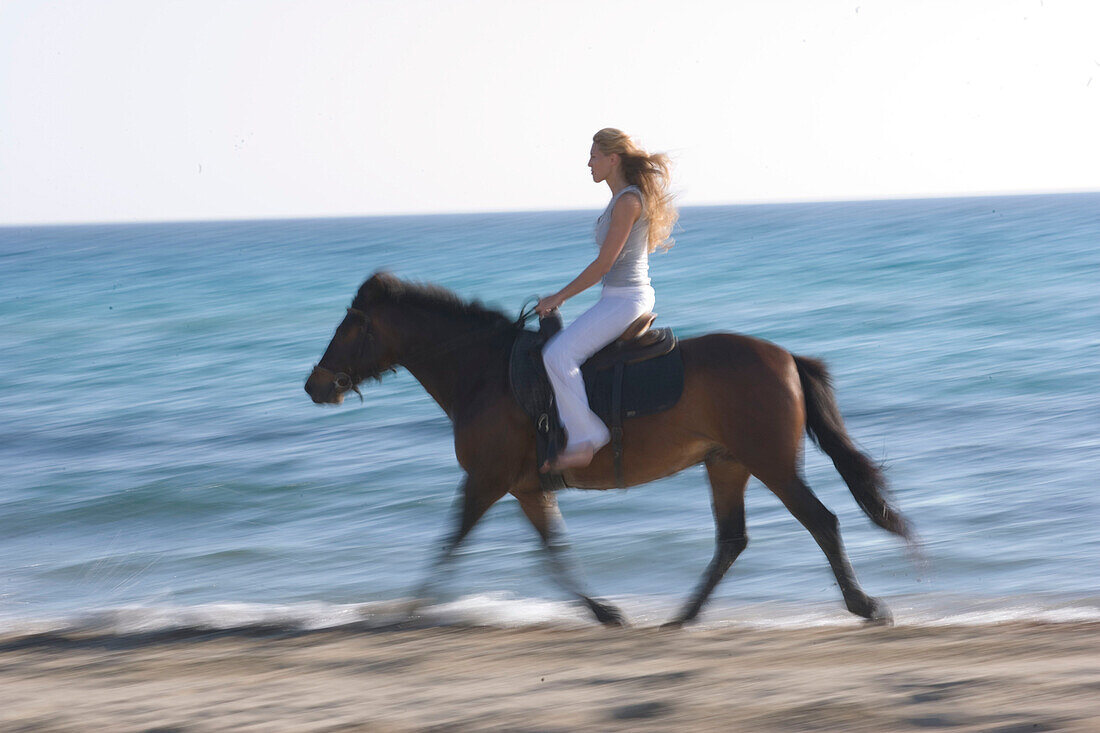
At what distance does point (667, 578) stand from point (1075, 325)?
17.7 meters

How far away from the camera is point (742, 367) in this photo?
5.25 m

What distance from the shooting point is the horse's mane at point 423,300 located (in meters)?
5.81

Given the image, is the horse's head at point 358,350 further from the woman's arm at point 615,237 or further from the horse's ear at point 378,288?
the woman's arm at point 615,237

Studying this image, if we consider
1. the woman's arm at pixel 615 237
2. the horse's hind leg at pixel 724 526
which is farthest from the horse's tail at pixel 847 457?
the woman's arm at pixel 615 237

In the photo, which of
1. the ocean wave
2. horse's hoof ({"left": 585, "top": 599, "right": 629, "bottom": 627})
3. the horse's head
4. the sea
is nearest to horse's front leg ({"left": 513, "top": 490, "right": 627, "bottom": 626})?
horse's hoof ({"left": 585, "top": 599, "right": 629, "bottom": 627})

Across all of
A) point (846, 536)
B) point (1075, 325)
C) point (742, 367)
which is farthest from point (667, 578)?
point (1075, 325)

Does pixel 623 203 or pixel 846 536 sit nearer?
pixel 623 203

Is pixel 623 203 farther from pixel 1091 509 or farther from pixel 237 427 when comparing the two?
pixel 237 427

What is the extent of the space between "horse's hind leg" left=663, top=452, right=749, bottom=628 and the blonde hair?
1215 mm

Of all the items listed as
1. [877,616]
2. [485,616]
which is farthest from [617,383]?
[485,616]

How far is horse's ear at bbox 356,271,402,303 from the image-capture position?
581 centimetres

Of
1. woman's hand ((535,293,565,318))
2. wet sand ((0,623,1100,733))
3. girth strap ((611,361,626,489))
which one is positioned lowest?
wet sand ((0,623,1100,733))

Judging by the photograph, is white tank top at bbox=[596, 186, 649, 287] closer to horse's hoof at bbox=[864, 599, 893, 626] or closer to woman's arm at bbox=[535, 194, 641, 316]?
woman's arm at bbox=[535, 194, 641, 316]

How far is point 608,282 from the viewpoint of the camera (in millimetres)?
5352
